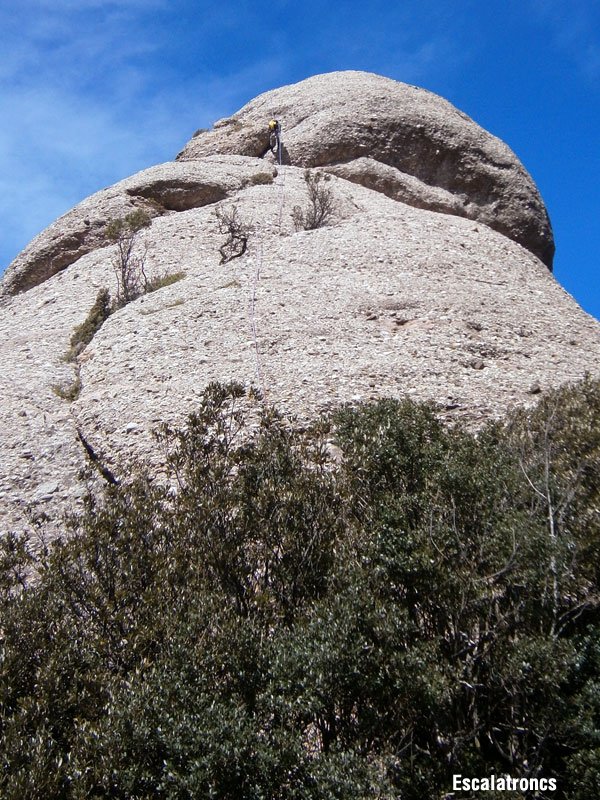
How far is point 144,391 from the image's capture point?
1188cm

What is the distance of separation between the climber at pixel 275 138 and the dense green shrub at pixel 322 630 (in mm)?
15686

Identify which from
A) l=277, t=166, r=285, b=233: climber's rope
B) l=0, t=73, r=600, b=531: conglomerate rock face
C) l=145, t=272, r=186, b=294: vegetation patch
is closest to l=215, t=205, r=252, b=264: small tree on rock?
l=0, t=73, r=600, b=531: conglomerate rock face

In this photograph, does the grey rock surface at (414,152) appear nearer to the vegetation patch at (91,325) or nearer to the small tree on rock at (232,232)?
the small tree on rock at (232,232)

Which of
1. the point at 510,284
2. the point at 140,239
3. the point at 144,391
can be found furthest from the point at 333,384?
the point at 140,239

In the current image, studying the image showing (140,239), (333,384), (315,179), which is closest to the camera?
(333,384)

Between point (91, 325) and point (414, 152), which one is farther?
point (414, 152)

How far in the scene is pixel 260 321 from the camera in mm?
13383

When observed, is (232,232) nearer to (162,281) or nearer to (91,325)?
(162,281)

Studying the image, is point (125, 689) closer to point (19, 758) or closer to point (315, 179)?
point (19, 758)

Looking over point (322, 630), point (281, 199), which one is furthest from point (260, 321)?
point (322, 630)

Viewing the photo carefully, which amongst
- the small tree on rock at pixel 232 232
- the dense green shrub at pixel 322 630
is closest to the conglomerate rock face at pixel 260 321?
the small tree on rock at pixel 232 232

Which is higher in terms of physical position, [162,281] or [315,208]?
[315,208]

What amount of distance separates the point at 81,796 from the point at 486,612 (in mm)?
3035

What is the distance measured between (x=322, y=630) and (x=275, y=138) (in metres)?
19.0
